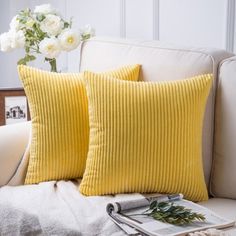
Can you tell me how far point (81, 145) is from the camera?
142 cm

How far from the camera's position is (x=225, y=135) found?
4.55 feet

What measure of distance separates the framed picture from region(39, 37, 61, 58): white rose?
444mm

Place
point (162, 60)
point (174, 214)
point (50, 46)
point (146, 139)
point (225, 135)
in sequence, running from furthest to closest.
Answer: point (50, 46), point (162, 60), point (225, 135), point (146, 139), point (174, 214)

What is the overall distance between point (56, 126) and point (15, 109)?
777mm

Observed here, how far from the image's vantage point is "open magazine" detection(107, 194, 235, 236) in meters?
1.02

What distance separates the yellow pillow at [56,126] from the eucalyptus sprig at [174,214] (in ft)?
1.29

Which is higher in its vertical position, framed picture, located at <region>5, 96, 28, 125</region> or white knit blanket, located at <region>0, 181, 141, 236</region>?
framed picture, located at <region>5, 96, 28, 125</region>

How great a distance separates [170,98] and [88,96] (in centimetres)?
27

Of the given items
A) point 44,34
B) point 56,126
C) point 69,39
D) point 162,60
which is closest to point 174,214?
point 56,126

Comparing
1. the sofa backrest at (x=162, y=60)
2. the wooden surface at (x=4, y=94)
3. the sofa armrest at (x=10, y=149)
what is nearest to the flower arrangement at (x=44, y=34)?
the sofa backrest at (x=162, y=60)

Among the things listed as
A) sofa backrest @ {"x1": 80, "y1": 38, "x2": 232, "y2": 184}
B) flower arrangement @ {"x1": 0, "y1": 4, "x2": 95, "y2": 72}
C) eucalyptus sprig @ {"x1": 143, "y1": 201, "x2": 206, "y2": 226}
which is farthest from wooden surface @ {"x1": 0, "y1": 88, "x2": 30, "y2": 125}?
eucalyptus sprig @ {"x1": 143, "y1": 201, "x2": 206, "y2": 226}

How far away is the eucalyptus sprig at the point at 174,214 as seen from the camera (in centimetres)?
107

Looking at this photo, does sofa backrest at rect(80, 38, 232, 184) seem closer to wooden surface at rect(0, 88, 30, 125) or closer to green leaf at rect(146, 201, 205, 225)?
green leaf at rect(146, 201, 205, 225)

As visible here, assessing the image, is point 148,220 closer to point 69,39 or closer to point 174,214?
point 174,214
